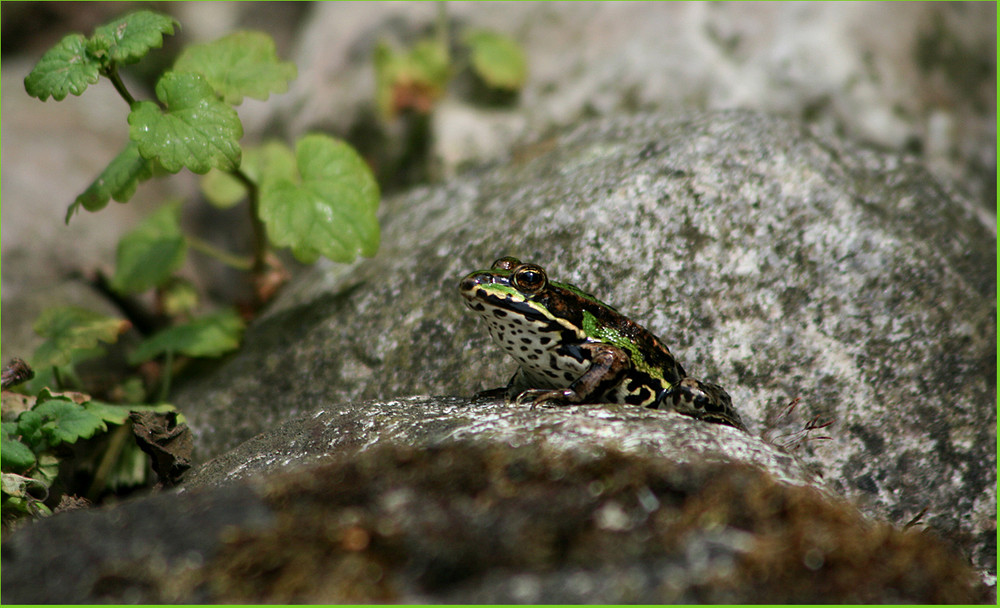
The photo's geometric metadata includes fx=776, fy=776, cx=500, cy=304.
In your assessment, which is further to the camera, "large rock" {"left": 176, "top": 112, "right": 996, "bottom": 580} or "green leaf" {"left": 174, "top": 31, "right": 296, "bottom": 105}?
"green leaf" {"left": 174, "top": 31, "right": 296, "bottom": 105}

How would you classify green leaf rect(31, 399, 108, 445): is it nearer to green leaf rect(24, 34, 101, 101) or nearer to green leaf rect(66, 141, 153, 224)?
green leaf rect(66, 141, 153, 224)

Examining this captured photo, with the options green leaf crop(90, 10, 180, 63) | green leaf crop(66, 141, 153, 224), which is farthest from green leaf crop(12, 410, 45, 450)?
green leaf crop(90, 10, 180, 63)

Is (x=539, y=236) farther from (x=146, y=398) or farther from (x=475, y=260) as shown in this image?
(x=146, y=398)

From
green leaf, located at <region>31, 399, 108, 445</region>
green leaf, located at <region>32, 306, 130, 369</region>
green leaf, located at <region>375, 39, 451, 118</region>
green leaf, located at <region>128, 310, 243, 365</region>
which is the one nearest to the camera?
green leaf, located at <region>31, 399, 108, 445</region>

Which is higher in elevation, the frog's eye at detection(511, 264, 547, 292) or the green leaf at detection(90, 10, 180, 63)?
the green leaf at detection(90, 10, 180, 63)

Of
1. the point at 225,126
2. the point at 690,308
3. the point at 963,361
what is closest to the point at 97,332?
the point at 225,126

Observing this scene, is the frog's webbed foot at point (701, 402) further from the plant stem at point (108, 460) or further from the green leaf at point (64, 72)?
the green leaf at point (64, 72)

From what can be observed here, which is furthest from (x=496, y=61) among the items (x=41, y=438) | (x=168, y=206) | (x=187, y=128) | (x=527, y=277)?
(x=41, y=438)
